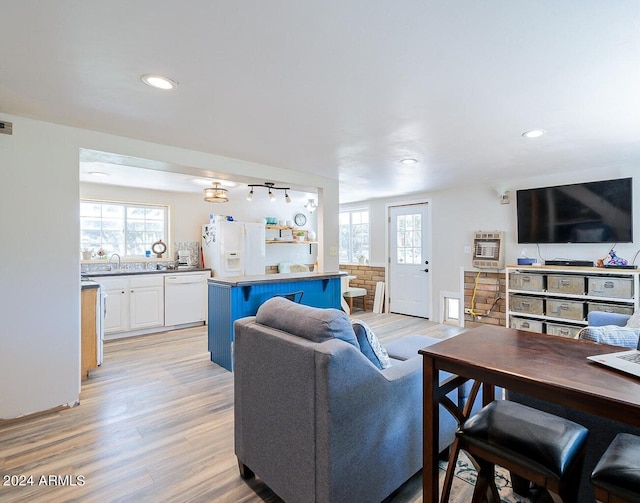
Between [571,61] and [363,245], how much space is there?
5291mm

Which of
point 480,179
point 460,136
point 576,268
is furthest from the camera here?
point 480,179

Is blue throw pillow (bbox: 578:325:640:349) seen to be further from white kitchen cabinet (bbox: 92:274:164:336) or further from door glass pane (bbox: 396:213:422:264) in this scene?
white kitchen cabinet (bbox: 92:274:164:336)

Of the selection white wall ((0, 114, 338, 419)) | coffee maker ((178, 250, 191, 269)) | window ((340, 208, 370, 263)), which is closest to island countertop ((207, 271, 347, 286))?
white wall ((0, 114, 338, 419))

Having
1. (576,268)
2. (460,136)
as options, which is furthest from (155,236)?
(576,268)

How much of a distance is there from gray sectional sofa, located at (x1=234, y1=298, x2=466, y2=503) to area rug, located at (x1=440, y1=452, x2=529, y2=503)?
314mm

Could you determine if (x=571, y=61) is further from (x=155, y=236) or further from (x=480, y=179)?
(x=155, y=236)

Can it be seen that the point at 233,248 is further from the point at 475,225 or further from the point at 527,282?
the point at 527,282

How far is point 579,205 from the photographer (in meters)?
4.11

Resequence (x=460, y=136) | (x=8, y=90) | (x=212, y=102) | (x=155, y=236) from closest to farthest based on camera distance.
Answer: (x=8, y=90)
(x=212, y=102)
(x=460, y=136)
(x=155, y=236)

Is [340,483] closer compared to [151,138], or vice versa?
[340,483]

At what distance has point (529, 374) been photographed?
114cm

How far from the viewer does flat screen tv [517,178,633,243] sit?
384 cm

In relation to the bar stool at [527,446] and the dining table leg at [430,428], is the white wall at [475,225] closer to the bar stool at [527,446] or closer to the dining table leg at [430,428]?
the bar stool at [527,446]

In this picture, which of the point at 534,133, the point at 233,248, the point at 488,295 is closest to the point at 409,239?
the point at 488,295
